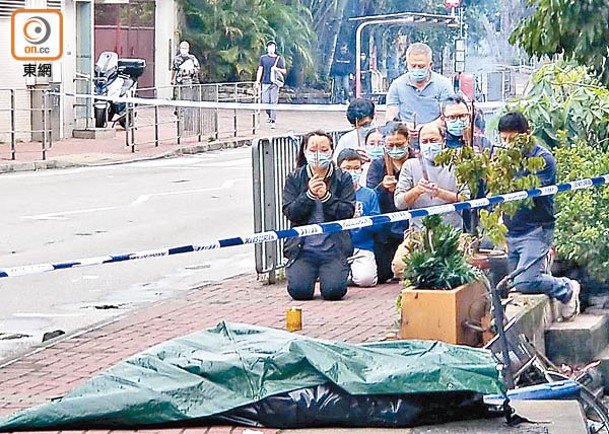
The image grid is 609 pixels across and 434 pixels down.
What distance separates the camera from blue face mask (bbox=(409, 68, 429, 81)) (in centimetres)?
1179

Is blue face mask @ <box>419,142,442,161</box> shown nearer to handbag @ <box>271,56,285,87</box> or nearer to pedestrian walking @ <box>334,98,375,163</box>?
pedestrian walking @ <box>334,98,375,163</box>

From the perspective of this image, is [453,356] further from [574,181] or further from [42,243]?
[42,243]

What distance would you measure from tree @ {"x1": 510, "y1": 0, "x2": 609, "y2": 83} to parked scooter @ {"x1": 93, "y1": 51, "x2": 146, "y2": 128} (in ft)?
67.6

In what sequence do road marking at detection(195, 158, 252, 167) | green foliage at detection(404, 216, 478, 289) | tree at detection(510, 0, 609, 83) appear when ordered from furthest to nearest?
road marking at detection(195, 158, 252, 167) < tree at detection(510, 0, 609, 83) < green foliage at detection(404, 216, 478, 289)

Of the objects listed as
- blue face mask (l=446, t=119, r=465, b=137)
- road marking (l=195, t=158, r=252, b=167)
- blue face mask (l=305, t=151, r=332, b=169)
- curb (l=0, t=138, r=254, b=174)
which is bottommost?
road marking (l=195, t=158, r=252, b=167)

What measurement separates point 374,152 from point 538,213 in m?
2.47

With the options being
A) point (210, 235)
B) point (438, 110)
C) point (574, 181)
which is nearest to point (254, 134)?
point (210, 235)

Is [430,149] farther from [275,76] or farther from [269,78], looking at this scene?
Result: [269,78]

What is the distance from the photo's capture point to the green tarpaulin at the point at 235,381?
585 cm

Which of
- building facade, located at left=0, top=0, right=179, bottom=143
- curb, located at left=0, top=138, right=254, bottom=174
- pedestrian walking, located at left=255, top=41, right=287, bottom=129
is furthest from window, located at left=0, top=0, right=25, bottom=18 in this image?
pedestrian walking, located at left=255, top=41, right=287, bottom=129

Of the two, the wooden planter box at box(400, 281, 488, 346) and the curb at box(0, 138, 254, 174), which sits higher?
the curb at box(0, 138, 254, 174)

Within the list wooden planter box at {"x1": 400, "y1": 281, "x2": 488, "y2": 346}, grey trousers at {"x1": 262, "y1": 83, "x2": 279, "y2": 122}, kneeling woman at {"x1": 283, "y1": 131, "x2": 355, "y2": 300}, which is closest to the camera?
wooden planter box at {"x1": 400, "y1": 281, "x2": 488, "y2": 346}

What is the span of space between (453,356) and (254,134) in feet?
82.6

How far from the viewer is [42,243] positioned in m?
14.2
